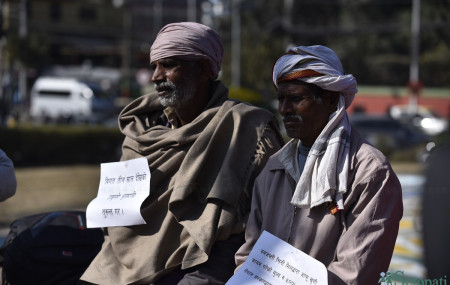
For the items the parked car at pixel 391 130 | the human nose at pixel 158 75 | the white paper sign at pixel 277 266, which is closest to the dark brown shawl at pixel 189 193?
the human nose at pixel 158 75

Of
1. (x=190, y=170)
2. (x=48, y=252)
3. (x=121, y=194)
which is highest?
(x=190, y=170)

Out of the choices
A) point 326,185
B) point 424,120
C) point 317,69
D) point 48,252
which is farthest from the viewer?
point 424,120

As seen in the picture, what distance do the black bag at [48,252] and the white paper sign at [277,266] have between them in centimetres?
136

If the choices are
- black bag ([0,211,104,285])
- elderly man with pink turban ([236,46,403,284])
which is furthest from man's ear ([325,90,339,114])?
black bag ([0,211,104,285])

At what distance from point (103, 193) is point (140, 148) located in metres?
0.31

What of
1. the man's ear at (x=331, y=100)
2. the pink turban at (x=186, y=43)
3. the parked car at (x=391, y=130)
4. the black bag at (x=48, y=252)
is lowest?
the parked car at (x=391, y=130)

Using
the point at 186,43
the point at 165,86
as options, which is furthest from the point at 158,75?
the point at 186,43

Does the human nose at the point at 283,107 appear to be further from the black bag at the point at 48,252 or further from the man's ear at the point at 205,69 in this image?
the black bag at the point at 48,252

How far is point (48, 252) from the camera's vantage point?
13.0 ft

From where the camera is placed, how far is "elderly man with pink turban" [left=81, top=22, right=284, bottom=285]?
338 centimetres

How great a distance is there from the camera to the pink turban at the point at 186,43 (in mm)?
3623

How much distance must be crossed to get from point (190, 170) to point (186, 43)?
2.12 ft

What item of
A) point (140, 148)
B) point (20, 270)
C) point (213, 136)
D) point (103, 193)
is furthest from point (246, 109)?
point (20, 270)

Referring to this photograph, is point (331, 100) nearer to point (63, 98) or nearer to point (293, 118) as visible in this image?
point (293, 118)
